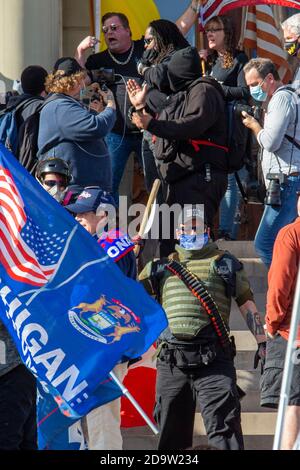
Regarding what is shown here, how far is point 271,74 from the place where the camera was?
421 inches

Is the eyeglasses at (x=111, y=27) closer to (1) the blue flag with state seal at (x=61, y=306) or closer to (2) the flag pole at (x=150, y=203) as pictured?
(2) the flag pole at (x=150, y=203)

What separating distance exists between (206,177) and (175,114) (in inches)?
19.6

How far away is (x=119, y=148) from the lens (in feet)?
39.5

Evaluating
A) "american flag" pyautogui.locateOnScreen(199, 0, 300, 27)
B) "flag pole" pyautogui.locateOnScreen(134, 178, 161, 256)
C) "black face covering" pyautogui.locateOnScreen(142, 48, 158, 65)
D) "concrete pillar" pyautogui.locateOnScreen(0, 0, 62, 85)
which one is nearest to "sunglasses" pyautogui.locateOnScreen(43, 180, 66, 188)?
"flag pole" pyautogui.locateOnScreen(134, 178, 161, 256)

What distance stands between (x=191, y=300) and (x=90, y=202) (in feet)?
Answer: 2.83

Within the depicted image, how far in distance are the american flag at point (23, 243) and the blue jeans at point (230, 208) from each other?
3914mm

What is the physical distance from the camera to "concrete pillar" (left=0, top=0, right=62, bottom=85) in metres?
12.8

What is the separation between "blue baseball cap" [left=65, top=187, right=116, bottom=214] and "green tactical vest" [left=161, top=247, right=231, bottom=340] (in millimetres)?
653

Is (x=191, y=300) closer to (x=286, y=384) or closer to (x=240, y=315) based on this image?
(x=240, y=315)

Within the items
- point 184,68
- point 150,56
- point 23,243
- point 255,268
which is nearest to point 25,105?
point 150,56

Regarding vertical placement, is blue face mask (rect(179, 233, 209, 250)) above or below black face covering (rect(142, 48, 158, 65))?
below

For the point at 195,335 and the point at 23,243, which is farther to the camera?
the point at 195,335

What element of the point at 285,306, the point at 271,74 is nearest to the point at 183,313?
the point at 285,306

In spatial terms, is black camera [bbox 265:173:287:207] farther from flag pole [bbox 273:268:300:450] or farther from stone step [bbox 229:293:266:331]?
flag pole [bbox 273:268:300:450]
